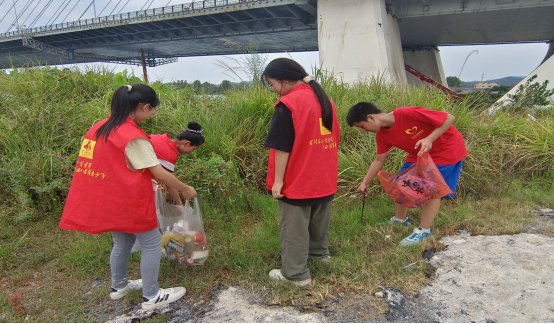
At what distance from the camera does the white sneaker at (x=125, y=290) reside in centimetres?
223

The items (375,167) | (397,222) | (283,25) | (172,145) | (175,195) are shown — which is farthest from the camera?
(283,25)

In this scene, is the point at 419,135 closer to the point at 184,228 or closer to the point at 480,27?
the point at 184,228

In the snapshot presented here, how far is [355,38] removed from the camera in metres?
11.6

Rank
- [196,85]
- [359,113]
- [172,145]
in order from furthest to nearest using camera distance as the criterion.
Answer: [196,85]
[359,113]
[172,145]

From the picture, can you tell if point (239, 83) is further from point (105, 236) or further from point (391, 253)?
point (391, 253)

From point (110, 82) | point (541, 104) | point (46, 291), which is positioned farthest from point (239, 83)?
point (541, 104)

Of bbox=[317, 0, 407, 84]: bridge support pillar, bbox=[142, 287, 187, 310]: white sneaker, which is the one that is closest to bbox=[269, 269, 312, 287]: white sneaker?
bbox=[142, 287, 187, 310]: white sneaker

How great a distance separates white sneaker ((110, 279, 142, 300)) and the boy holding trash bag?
2.06m

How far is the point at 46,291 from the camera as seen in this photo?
94.8 inches

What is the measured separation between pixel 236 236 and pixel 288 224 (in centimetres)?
107

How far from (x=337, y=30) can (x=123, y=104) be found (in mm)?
11547

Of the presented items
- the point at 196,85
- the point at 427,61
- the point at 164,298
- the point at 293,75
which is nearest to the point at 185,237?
the point at 164,298

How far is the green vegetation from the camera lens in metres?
2.43

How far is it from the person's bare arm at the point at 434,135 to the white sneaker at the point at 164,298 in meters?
2.16
